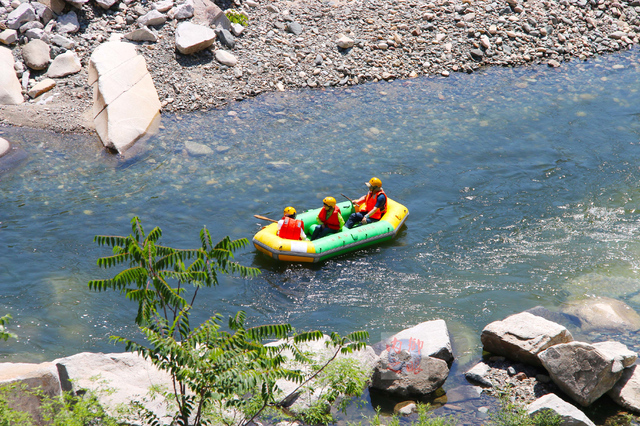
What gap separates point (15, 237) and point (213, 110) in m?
6.54

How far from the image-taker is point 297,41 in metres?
16.8

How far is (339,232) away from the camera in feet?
33.1

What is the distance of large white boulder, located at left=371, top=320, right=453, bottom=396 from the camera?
6.49 metres

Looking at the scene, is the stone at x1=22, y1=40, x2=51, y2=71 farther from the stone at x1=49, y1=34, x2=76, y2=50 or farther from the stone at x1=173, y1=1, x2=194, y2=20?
the stone at x1=173, y1=1, x2=194, y2=20

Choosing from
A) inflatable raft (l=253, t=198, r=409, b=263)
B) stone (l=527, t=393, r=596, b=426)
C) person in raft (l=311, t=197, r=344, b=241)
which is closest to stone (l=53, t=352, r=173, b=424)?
inflatable raft (l=253, t=198, r=409, b=263)

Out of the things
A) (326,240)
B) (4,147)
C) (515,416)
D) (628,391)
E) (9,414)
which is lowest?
(4,147)

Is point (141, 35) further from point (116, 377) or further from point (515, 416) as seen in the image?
point (515, 416)

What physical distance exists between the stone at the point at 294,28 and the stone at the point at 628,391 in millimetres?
14158

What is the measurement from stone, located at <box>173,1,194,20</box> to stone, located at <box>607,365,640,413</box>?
593 inches

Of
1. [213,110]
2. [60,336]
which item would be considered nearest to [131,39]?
[213,110]

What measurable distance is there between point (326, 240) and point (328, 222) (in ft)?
2.22

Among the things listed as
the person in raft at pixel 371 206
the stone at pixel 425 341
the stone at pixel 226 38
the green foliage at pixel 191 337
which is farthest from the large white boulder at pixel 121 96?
the green foliage at pixel 191 337

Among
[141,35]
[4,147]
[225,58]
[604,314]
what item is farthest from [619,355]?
[141,35]

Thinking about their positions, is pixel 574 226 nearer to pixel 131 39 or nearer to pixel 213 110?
pixel 213 110
